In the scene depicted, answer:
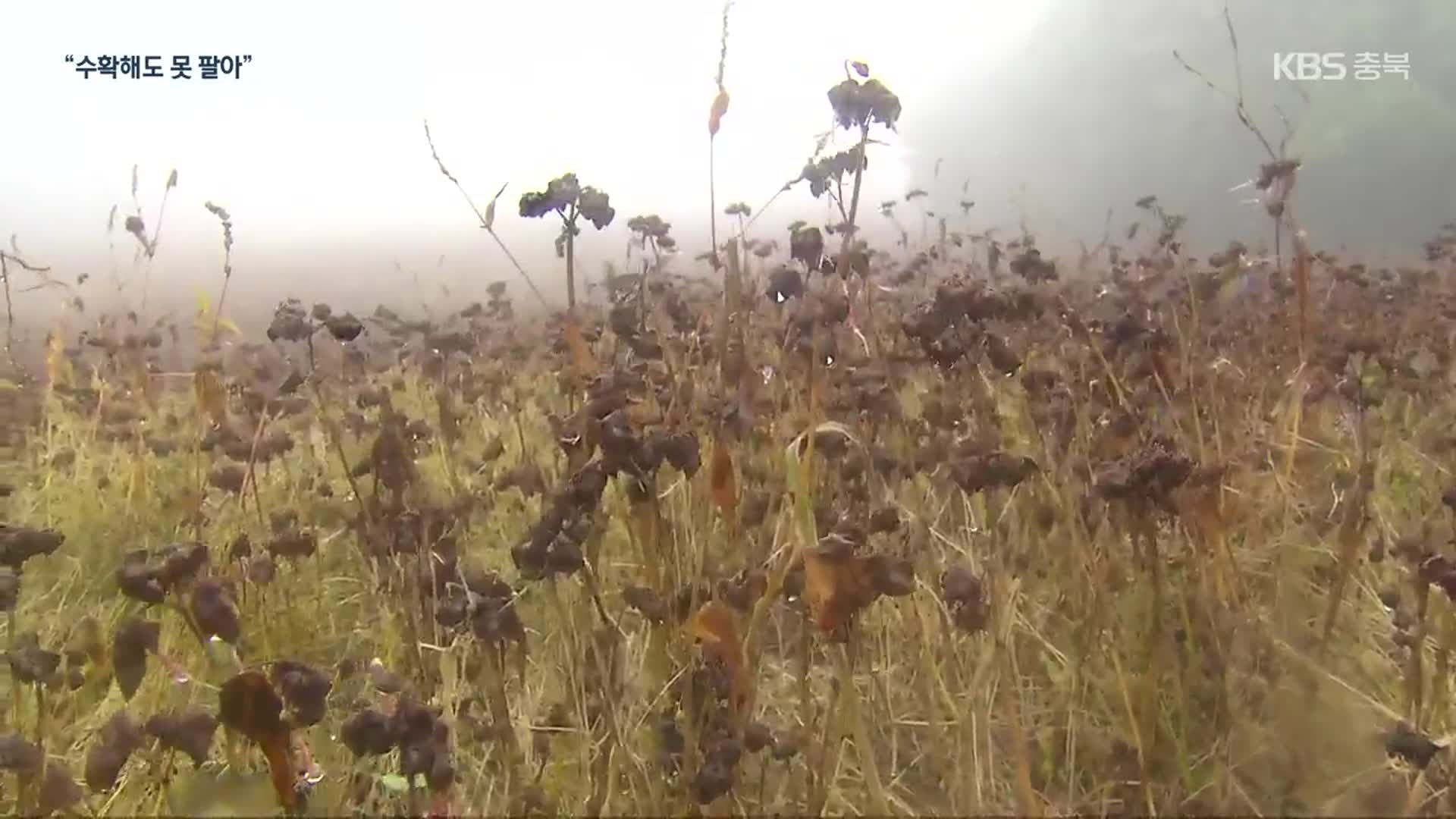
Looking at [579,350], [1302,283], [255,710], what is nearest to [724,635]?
[255,710]

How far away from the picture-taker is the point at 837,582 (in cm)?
69

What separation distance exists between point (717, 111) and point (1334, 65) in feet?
4.25

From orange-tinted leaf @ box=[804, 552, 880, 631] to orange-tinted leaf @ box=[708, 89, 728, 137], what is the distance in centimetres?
63

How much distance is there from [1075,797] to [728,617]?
1.65 ft

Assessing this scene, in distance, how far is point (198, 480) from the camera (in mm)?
1698

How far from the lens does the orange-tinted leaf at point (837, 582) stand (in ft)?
2.23

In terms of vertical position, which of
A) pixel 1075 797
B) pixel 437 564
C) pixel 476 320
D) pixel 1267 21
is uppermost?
pixel 1267 21

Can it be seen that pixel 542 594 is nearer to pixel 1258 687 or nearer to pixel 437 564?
pixel 437 564

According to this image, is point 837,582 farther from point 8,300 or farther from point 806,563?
point 8,300

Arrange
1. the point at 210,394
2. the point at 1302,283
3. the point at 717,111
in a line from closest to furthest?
the point at 717,111, the point at 1302,283, the point at 210,394

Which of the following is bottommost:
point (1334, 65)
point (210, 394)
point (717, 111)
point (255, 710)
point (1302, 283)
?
point (255, 710)

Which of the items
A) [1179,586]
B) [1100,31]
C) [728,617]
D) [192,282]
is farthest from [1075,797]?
[192,282]

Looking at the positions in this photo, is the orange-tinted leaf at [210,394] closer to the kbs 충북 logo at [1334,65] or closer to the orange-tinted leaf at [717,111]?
the orange-tinted leaf at [717,111]

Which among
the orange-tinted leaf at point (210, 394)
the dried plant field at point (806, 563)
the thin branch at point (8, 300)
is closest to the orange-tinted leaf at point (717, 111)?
the dried plant field at point (806, 563)
